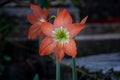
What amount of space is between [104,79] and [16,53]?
176 centimetres

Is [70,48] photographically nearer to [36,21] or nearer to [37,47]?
[36,21]

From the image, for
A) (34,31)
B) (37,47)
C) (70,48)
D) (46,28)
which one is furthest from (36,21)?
(37,47)

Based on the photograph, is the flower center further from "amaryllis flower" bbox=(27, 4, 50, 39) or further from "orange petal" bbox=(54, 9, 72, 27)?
"amaryllis flower" bbox=(27, 4, 50, 39)

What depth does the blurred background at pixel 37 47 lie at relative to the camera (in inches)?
113

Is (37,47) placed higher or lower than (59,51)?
higher

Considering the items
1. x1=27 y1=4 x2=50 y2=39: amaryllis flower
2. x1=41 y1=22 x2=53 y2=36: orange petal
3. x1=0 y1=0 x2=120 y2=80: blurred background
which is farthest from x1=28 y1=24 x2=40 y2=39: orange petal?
x1=0 y1=0 x2=120 y2=80: blurred background

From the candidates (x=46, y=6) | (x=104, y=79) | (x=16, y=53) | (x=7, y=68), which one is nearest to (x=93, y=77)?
(x=104, y=79)

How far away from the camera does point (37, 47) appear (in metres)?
4.01

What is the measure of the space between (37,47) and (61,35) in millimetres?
2402

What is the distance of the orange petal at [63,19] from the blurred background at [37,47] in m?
0.91

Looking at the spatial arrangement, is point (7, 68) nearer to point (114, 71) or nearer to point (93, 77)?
point (93, 77)

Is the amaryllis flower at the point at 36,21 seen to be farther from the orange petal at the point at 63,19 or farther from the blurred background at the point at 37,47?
the blurred background at the point at 37,47

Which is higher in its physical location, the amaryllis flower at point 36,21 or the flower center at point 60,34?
the amaryllis flower at point 36,21

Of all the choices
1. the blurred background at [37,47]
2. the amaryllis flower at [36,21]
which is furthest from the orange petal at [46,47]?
the blurred background at [37,47]
